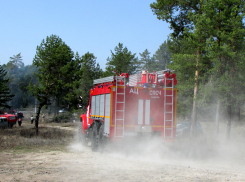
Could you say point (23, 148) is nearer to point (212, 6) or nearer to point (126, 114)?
point (126, 114)

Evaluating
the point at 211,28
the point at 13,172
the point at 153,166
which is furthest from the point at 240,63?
the point at 13,172

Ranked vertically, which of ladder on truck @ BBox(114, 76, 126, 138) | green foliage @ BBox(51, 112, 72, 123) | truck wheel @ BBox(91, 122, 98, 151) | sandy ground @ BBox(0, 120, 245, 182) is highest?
ladder on truck @ BBox(114, 76, 126, 138)

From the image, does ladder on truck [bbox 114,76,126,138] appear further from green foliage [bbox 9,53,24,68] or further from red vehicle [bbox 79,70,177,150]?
green foliage [bbox 9,53,24,68]

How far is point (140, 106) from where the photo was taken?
1135cm

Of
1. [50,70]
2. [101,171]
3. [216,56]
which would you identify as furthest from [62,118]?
[101,171]

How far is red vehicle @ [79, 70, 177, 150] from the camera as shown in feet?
36.1

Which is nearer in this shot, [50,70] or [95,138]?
[95,138]

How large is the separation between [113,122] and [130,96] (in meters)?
1.23

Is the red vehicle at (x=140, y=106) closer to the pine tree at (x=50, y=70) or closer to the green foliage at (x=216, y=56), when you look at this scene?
the green foliage at (x=216, y=56)

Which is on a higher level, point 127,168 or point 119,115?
point 119,115

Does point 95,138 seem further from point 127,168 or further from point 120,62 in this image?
point 120,62

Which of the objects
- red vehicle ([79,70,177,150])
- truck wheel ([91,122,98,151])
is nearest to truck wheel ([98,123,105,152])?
red vehicle ([79,70,177,150])

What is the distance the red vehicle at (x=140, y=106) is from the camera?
11.0m

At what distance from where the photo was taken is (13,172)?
8008 mm
